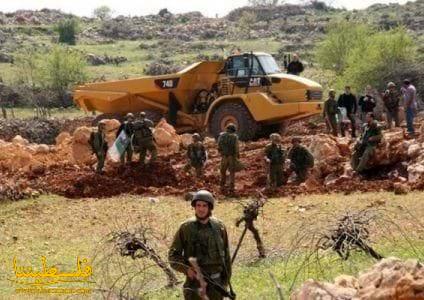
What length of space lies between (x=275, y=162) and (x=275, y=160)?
2.2 inches

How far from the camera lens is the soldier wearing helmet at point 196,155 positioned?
16.3 metres

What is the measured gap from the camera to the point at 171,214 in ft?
46.9

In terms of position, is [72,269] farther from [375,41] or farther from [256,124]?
[375,41]

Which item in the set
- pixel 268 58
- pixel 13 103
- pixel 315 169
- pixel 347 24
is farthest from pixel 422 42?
pixel 315 169

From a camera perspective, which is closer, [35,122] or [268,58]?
[268,58]

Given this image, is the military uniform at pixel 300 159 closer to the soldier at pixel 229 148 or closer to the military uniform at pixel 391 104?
the soldier at pixel 229 148

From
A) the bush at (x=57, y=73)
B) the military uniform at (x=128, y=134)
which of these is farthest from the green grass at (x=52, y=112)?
the military uniform at (x=128, y=134)

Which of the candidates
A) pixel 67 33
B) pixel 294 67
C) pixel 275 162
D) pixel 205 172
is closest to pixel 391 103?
pixel 294 67

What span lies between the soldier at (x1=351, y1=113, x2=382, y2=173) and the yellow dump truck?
4.33m

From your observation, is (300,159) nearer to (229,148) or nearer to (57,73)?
(229,148)

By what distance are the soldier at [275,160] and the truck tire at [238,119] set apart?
513 centimetres

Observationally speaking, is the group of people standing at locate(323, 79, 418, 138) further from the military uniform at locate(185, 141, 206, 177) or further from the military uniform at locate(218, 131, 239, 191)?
the military uniform at locate(218, 131, 239, 191)

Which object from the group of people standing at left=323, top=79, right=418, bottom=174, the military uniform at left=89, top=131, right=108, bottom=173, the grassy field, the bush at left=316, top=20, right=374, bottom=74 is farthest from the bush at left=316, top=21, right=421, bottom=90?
the grassy field

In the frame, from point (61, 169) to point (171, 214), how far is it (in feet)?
17.8
